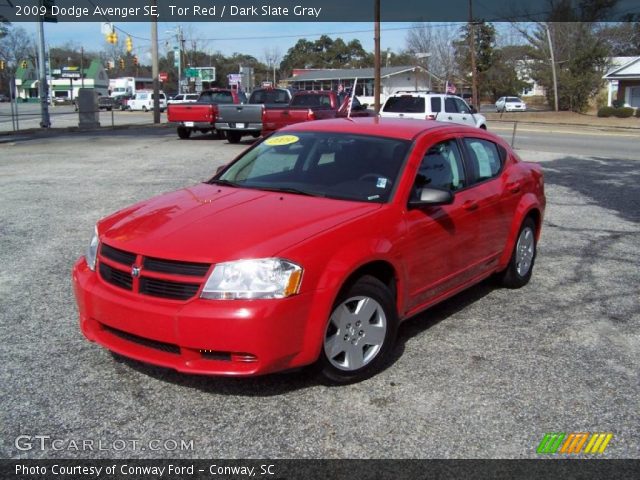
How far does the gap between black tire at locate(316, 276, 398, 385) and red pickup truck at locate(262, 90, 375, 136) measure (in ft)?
50.4

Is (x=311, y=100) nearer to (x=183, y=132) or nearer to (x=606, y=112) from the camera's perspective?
(x=183, y=132)

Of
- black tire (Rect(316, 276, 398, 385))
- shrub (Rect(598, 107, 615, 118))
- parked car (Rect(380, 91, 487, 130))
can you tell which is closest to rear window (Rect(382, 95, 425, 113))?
parked car (Rect(380, 91, 487, 130))

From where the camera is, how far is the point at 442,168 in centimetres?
504

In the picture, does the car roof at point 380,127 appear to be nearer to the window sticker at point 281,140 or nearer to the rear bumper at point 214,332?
the window sticker at point 281,140

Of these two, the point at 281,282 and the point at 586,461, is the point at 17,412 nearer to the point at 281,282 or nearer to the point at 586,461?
the point at 281,282

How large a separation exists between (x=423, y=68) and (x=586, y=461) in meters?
74.6

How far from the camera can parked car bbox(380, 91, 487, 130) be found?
69.3 ft

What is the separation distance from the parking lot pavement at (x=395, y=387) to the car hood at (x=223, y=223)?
2.88ft

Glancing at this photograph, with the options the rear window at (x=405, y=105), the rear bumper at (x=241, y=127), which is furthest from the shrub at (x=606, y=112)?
the rear bumper at (x=241, y=127)

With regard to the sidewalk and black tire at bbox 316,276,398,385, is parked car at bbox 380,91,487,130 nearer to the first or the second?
black tire at bbox 316,276,398,385

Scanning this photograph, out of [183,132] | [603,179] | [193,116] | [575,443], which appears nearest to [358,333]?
[575,443]

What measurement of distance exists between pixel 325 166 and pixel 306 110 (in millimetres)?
15115

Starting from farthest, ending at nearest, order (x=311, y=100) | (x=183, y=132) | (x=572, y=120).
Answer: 1. (x=572, y=120)
2. (x=183, y=132)
3. (x=311, y=100)

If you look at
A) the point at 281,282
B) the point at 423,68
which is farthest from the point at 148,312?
the point at 423,68
